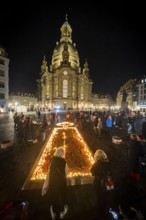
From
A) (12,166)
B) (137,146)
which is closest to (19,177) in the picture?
(12,166)

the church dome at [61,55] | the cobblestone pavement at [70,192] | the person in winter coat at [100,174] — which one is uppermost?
the church dome at [61,55]

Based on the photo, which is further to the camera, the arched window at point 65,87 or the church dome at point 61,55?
the church dome at point 61,55

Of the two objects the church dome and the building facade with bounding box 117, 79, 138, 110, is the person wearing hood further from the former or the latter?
the church dome

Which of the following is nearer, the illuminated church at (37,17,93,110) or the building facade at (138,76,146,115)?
the building facade at (138,76,146,115)

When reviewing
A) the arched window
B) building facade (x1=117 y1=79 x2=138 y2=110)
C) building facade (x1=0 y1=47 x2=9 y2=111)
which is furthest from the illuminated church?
building facade (x1=0 y1=47 x2=9 y2=111)

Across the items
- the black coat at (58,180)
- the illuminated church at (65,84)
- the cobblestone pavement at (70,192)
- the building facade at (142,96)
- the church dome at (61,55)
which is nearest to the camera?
the black coat at (58,180)

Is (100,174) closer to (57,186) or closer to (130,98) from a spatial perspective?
(57,186)

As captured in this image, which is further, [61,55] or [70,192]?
[61,55]

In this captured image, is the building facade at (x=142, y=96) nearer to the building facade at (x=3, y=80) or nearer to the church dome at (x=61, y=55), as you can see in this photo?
the church dome at (x=61, y=55)

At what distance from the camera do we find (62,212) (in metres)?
3.50

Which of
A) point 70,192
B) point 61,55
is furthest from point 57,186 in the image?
point 61,55

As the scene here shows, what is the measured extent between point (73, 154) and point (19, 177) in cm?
354

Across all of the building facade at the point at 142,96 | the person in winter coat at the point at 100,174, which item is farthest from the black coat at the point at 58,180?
the building facade at the point at 142,96

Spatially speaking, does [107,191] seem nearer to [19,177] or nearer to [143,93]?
[19,177]
